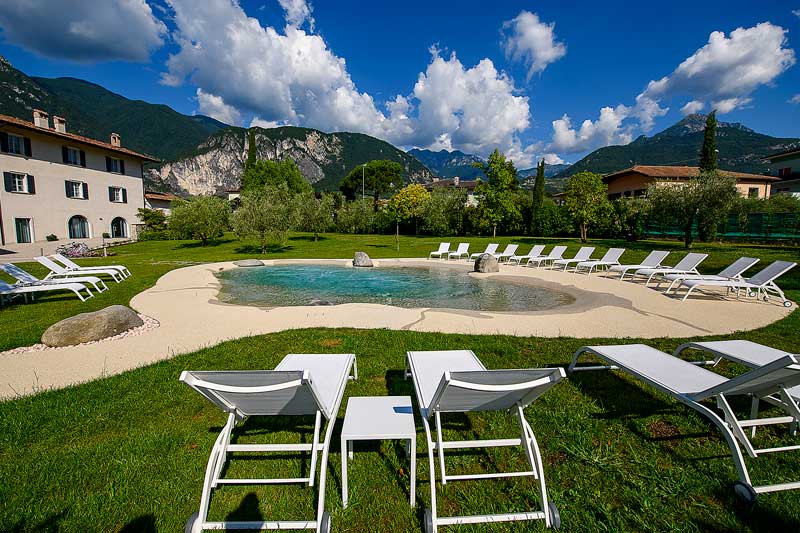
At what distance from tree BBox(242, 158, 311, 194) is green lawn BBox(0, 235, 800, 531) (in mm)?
44092

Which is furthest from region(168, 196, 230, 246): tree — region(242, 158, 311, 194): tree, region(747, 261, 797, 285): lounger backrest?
region(747, 261, 797, 285): lounger backrest

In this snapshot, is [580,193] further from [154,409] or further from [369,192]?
[369,192]

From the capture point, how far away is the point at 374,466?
2668 millimetres

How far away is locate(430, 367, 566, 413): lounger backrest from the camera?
6.91ft

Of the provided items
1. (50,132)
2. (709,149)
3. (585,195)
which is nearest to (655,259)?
(585,195)

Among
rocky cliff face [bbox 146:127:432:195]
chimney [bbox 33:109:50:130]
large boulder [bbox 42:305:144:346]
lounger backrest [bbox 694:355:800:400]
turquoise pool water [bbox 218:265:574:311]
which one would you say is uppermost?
rocky cliff face [bbox 146:127:432:195]

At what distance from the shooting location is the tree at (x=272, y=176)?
4678 centimetres

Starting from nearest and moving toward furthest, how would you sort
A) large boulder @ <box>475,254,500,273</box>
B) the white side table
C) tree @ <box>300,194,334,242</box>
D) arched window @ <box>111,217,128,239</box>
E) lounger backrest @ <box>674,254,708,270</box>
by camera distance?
the white side table, lounger backrest @ <box>674,254,708,270</box>, large boulder @ <box>475,254,500,273</box>, tree @ <box>300,194,334,242</box>, arched window @ <box>111,217,128,239</box>

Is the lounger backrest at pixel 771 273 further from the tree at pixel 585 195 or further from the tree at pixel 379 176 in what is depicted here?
the tree at pixel 379 176

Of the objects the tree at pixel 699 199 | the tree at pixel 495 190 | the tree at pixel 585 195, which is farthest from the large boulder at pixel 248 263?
the tree at pixel 699 199

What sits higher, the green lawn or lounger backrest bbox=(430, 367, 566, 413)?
lounger backrest bbox=(430, 367, 566, 413)

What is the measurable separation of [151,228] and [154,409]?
35.9m

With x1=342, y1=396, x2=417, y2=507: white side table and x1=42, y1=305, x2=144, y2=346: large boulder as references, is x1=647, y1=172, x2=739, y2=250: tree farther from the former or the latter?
x1=42, y1=305, x2=144, y2=346: large boulder

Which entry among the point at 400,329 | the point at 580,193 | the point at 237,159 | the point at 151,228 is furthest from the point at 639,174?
the point at 237,159
